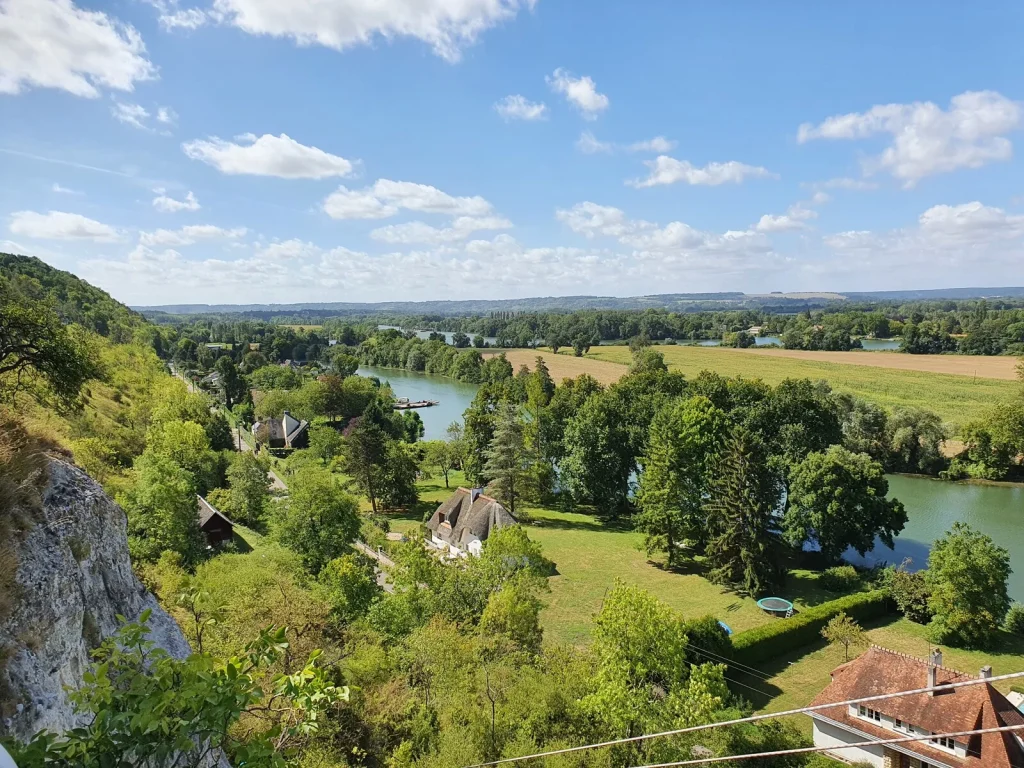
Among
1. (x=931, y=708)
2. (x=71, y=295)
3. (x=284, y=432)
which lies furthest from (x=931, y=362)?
(x=71, y=295)

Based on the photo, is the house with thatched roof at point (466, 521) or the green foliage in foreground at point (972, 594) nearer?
the green foliage in foreground at point (972, 594)

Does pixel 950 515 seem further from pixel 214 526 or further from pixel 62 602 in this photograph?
pixel 62 602

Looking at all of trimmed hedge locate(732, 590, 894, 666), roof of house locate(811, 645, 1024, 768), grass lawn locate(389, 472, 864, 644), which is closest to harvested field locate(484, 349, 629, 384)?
grass lawn locate(389, 472, 864, 644)

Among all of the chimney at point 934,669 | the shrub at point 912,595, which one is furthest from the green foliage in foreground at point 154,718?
the shrub at point 912,595

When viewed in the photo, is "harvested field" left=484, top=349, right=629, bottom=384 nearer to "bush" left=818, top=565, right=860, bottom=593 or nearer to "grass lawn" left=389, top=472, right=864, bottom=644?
"grass lawn" left=389, top=472, right=864, bottom=644

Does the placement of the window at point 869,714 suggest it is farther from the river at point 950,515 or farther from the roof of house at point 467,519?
the roof of house at point 467,519

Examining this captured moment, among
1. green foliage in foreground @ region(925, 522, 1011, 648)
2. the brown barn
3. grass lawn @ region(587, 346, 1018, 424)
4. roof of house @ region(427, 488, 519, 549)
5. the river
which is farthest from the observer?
grass lawn @ region(587, 346, 1018, 424)
